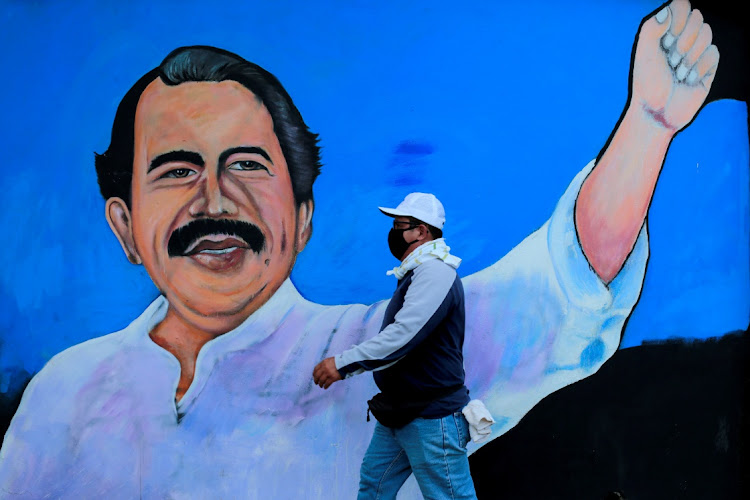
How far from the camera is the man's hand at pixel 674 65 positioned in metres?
3.93

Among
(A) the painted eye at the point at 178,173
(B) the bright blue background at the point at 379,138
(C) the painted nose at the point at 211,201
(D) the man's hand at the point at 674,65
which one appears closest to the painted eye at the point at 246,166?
(C) the painted nose at the point at 211,201

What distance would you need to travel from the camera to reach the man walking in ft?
8.80

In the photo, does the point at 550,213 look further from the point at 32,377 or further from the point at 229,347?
the point at 32,377

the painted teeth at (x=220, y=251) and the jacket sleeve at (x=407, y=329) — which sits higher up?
the painted teeth at (x=220, y=251)

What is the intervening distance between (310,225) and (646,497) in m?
2.48

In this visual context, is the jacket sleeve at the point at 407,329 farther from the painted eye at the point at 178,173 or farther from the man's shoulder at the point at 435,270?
the painted eye at the point at 178,173

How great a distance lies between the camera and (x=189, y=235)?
3455mm

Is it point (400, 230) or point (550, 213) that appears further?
point (550, 213)

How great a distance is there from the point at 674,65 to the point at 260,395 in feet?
9.86

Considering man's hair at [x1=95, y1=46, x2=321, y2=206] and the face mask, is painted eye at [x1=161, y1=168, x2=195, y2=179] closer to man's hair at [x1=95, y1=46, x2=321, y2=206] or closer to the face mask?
man's hair at [x1=95, y1=46, x2=321, y2=206]

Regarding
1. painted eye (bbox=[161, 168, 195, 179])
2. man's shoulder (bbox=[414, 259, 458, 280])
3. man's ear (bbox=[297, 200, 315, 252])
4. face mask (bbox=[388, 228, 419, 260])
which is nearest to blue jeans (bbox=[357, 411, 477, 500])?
man's shoulder (bbox=[414, 259, 458, 280])

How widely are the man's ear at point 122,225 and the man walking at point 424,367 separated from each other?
4.26ft

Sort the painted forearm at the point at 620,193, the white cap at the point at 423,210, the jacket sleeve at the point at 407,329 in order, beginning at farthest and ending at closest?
1. the painted forearm at the point at 620,193
2. the white cap at the point at 423,210
3. the jacket sleeve at the point at 407,329

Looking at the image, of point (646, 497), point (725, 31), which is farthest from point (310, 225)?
point (725, 31)
